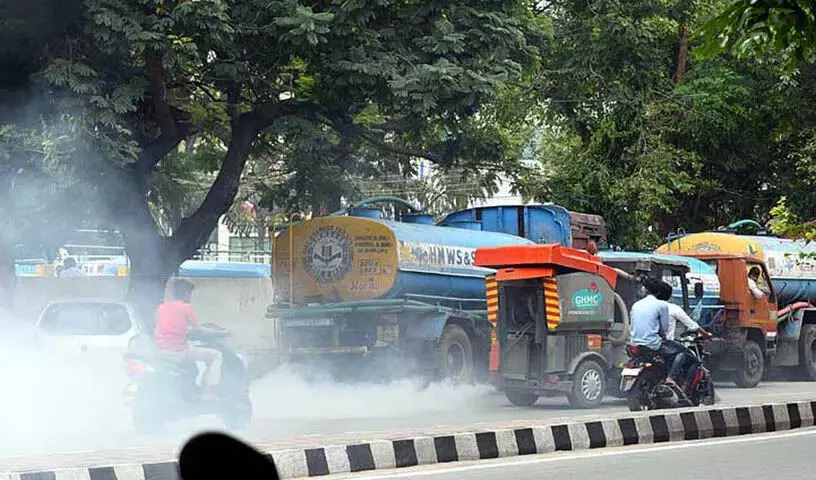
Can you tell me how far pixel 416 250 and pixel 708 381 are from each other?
5.26 meters

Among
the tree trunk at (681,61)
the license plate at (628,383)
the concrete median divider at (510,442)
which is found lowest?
the concrete median divider at (510,442)

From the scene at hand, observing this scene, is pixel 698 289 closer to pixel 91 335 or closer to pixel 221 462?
pixel 91 335

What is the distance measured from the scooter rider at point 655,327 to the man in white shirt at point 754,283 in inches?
305

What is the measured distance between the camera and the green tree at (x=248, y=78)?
1517 cm

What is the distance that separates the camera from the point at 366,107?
695 inches

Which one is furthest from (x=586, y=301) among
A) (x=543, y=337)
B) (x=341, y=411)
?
(x=341, y=411)

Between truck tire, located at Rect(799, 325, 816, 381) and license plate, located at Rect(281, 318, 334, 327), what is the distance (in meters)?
9.44

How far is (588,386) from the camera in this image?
15.5 metres

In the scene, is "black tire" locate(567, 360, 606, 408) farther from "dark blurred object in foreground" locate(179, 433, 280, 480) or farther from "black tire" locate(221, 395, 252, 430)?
"dark blurred object in foreground" locate(179, 433, 280, 480)

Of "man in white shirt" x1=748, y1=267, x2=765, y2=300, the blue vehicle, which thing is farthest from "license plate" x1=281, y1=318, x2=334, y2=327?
"man in white shirt" x1=748, y1=267, x2=765, y2=300

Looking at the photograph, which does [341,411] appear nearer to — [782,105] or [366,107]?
[366,107]

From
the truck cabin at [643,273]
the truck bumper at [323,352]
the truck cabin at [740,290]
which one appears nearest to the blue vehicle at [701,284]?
the truck cabin at [643,273]

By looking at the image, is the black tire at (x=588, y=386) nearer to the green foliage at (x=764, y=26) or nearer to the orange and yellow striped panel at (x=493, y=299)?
the orange and yellow striped panel at (x=493, y=299)

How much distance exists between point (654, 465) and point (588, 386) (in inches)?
227
